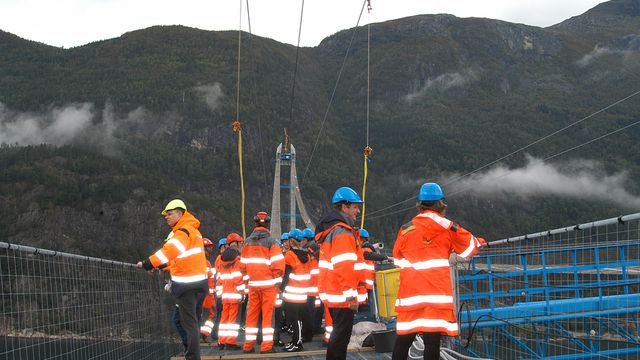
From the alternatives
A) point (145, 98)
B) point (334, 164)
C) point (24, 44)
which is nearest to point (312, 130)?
point (334, 164)

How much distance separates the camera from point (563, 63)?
555ft

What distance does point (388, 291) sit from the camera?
912 cm

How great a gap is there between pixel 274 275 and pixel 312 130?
440ft

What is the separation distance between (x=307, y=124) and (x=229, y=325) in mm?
134844

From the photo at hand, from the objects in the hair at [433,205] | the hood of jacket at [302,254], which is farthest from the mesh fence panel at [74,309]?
the hair at [433,205]

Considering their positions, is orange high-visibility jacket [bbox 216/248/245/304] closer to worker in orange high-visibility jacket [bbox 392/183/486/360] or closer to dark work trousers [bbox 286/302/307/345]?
dark work trousers [bbox 286/302/307/345]

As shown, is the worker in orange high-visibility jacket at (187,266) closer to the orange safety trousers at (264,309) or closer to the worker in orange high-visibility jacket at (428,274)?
the orange safety trousers at (264,309)

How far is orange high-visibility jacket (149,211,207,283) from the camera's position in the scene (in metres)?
5.58

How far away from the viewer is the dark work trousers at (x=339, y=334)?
5035 mm

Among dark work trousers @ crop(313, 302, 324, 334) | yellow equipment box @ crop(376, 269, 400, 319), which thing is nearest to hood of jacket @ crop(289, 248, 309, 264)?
yellow equipment box @ crop(376, 269, 400, 319)

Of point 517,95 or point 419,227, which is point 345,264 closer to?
point 419,227

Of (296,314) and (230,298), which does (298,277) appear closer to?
(296,314)

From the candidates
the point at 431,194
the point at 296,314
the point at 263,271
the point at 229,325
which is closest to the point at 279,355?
the point at 296,314

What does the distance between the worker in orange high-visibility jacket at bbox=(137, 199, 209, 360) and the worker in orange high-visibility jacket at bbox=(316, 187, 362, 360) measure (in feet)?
4.36
